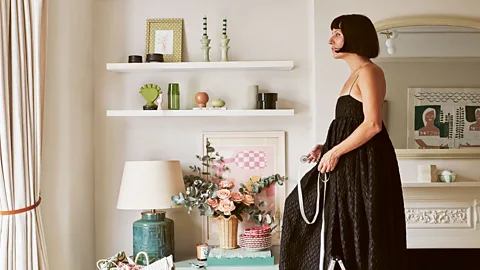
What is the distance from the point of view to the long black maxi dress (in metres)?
2.21

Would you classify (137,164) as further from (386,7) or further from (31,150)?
(386,7)

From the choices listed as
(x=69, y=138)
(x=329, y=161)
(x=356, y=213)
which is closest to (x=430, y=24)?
(x=329, y=161)

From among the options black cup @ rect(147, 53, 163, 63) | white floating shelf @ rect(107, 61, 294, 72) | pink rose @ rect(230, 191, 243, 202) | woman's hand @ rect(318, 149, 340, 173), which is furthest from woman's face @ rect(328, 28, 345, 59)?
black cup @ rect(147, 53, 163, 63)

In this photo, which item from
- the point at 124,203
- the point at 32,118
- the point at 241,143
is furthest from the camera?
the point at 241,143

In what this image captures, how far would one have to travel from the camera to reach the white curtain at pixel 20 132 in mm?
2338

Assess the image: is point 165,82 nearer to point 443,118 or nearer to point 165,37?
point 165,37

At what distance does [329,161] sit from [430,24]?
4.11ft

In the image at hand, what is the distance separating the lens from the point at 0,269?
232 cm

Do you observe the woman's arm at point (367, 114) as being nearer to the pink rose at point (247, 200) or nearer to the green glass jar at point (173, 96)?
the pink rose at point (247, 200)

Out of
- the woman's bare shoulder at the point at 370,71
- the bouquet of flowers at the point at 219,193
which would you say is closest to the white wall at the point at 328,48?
the bouquet of flowers at the point at 219,193

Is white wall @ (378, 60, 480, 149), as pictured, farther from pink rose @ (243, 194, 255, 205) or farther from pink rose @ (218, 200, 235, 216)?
pink rose @ (218, 200, 235, 216)

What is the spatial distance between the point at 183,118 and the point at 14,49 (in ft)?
3.72

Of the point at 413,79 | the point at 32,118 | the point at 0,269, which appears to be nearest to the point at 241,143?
the point at 413,79

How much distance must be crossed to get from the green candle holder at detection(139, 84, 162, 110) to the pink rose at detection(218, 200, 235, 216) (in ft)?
2.11
